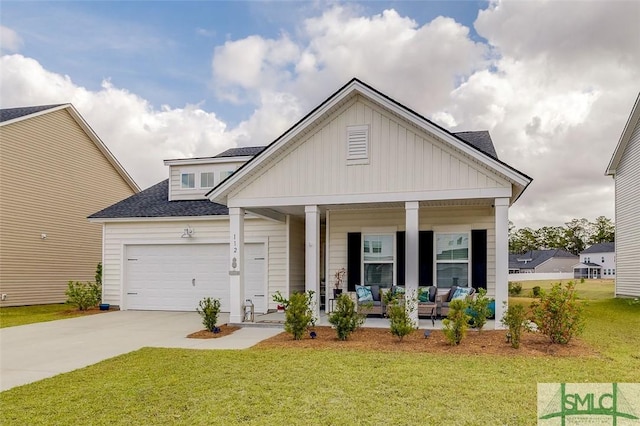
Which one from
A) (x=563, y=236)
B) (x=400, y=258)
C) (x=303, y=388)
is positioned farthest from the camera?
(x=563, y=236)

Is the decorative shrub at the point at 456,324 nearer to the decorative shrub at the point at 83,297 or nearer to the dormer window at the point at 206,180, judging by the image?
the dormer window at the point at 206,180

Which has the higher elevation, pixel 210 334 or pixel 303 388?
pixel 303 388

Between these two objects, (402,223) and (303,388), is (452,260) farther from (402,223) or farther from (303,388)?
(303,388)

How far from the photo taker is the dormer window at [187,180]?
55.5ft

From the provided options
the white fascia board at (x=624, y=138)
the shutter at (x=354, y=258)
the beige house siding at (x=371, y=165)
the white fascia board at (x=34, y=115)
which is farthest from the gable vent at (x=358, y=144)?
the white fascia board at (x=34, y=115)

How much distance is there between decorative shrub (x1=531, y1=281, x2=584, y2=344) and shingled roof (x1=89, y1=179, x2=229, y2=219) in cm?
973

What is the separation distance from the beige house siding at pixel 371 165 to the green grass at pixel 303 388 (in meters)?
4.16

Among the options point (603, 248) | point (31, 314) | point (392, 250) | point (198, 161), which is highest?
point (198, 161)

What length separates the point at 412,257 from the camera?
10617 mm

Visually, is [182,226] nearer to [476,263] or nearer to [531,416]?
[476,263]

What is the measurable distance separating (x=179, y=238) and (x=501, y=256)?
399 inches

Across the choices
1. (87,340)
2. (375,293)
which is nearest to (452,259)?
(375,293)

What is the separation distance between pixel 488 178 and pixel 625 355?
425 cm

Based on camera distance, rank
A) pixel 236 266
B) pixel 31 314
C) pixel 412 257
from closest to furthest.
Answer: pixel 412 257
pixel 236 266
pixel 31 314
